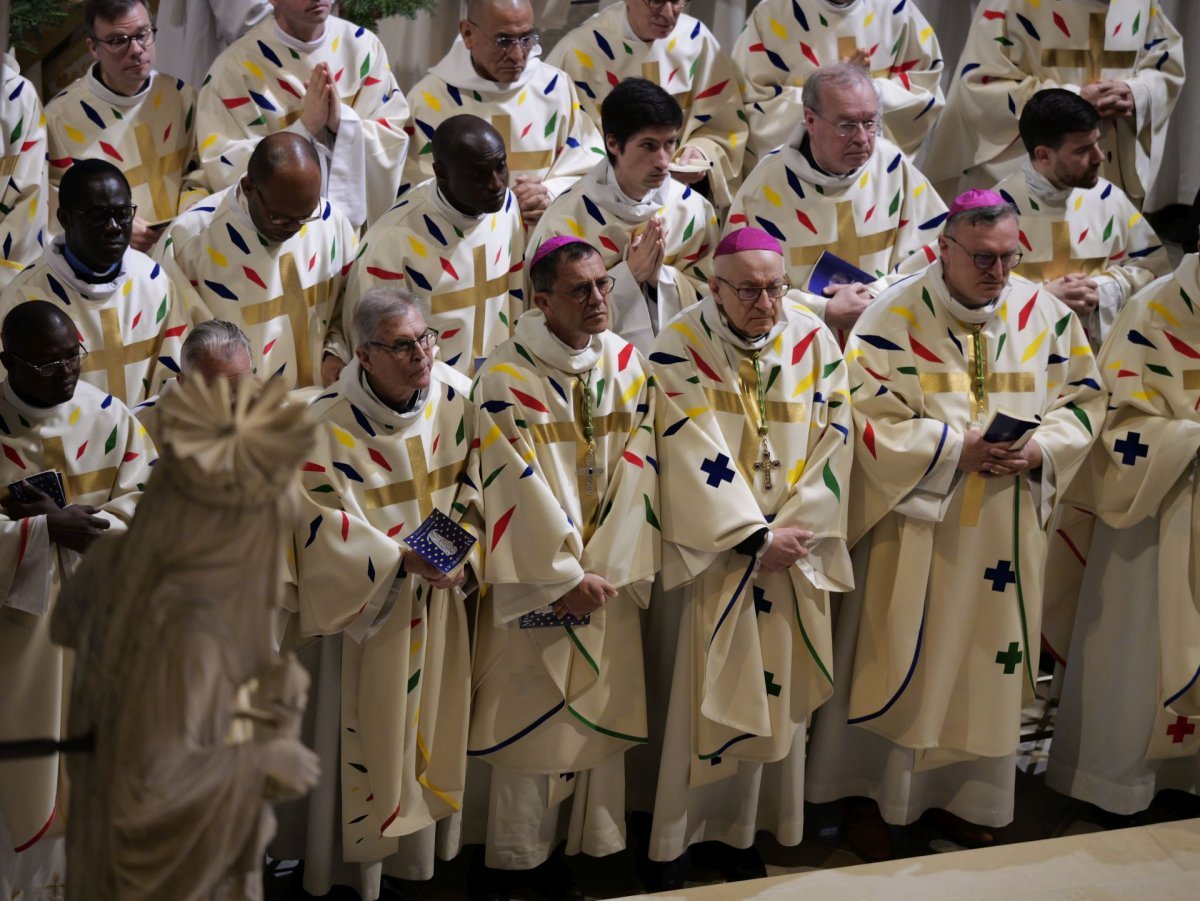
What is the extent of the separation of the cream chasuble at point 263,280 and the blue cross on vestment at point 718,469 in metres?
1.48

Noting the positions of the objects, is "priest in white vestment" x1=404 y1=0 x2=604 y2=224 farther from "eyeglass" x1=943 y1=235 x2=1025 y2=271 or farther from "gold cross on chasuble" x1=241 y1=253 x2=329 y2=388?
"eyeglass" x1=943 y1=235 x2=1025 y2=271

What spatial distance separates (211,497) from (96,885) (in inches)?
20.9

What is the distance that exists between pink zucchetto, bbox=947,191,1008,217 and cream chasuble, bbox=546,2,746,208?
1.69m

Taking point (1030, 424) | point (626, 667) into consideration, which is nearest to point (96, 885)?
point (626, 667)

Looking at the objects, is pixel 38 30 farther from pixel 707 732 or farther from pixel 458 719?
pixel 707 732

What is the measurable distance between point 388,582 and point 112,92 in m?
3.01

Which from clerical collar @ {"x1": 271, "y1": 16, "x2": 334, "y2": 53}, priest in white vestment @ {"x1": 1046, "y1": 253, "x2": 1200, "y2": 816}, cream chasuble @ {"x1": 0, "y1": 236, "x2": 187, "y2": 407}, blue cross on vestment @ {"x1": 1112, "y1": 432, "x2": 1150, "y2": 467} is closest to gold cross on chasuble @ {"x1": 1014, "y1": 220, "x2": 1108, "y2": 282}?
priest in white vestment @ {"x1": 1046, "y1": 253, "x2": 1200, "y2": 816}

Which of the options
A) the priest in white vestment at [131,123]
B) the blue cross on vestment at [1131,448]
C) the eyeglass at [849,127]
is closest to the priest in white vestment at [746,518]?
the eyeglass at [849,127]

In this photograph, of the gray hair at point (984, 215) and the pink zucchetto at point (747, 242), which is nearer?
the pink zucchetto at point (747, 242)

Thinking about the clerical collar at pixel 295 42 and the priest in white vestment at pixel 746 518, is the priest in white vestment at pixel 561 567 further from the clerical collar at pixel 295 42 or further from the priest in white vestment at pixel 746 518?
the clerical collar at pixel 295 42

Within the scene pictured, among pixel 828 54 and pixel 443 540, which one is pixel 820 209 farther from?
pixel 443 540

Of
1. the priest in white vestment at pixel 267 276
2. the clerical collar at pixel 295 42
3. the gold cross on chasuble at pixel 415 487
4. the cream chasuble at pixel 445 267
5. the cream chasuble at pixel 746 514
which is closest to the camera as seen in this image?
the gold cross on chasuble at pixel 415 487

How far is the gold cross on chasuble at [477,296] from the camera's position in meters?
5.67

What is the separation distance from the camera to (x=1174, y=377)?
5.70 m
